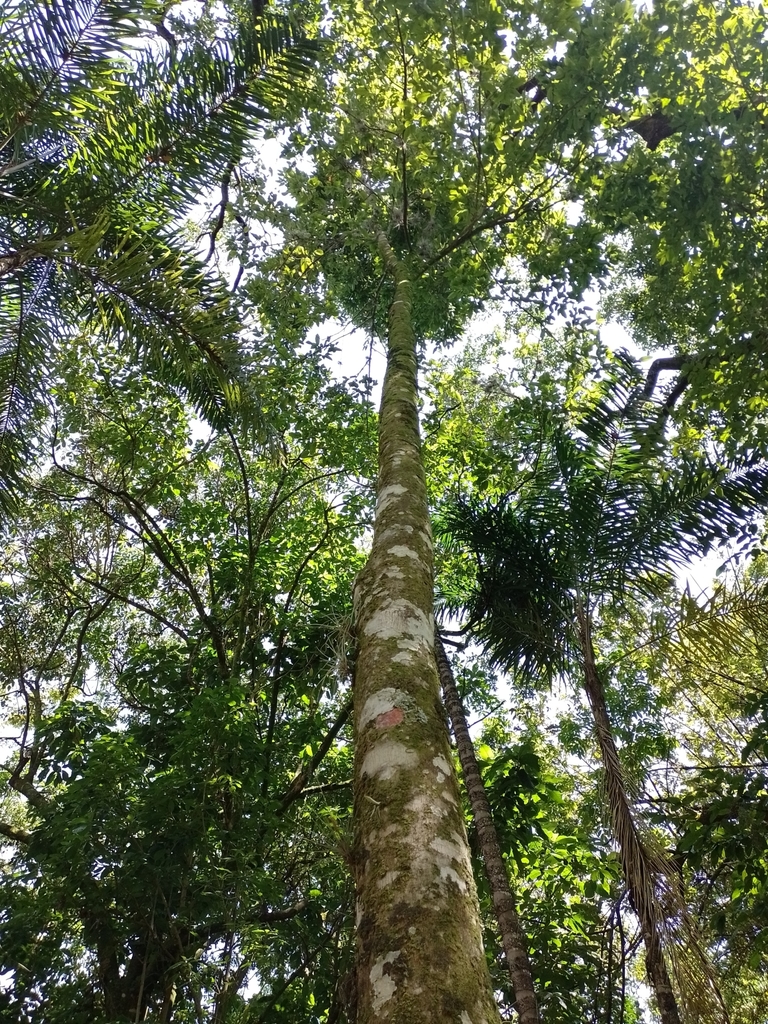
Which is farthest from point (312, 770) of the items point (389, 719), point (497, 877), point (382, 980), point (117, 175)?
point (117, 175)

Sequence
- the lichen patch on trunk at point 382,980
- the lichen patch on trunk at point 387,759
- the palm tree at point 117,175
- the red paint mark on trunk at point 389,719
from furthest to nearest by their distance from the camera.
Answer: the palm tree at point 117,175 → the red paint mark on trunk at point 389,719 → the lichen patch on trunk at point 387,759 → the lichen patch on trunk at point 382,980

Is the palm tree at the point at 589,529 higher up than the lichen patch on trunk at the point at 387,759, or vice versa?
the palm tree at the point at 589,529

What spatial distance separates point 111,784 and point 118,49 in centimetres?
479

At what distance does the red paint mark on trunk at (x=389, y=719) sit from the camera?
1.90 meters

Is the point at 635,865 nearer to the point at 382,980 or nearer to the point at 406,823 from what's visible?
the point at 406,823

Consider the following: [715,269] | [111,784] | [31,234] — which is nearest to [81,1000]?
[111,784]

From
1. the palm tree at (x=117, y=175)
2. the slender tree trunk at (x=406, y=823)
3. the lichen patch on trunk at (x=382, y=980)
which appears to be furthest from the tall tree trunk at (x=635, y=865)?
the palm tree at (x=117, y=175)

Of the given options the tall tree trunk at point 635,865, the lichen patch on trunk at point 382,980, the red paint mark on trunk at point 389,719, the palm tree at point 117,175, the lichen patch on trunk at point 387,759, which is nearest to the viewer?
the lichen patch on trunk at point 382,980

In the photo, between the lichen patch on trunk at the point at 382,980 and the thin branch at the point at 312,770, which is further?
the thin branch at the point at 312,770

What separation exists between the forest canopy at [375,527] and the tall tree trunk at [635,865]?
23mm

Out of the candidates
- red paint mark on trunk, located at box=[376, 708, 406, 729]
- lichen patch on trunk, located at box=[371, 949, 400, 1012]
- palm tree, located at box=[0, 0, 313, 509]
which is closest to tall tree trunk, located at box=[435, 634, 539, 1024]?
red paint mark on trunk, located at box=[376, 708, 406, 729]

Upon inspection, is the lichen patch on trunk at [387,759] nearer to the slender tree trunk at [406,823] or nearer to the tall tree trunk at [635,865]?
the slender tree trunk at [406,823]

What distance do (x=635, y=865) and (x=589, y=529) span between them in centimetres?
269

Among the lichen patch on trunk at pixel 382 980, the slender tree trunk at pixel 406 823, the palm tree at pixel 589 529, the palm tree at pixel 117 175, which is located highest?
the palm tree at pixel 117 175
